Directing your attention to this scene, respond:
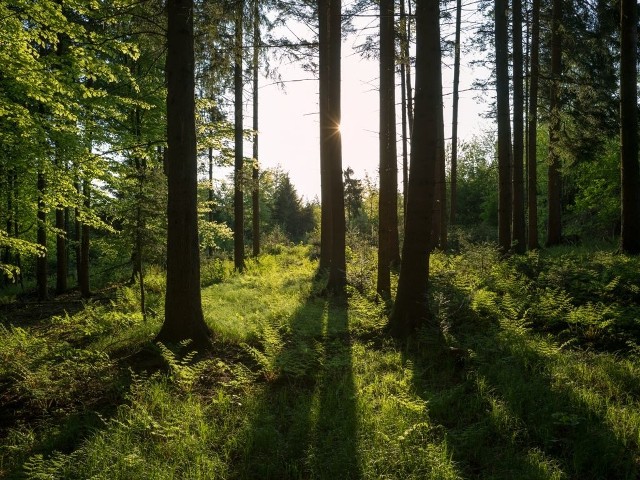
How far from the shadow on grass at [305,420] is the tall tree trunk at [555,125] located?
36.3 feet

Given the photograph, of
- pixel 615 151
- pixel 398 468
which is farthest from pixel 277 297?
pixel 615 151

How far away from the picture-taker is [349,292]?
9.95 metres

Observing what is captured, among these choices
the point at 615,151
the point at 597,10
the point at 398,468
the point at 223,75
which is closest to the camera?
the point at 398,468

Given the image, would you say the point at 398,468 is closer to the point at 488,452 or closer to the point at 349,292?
the point at 488,452

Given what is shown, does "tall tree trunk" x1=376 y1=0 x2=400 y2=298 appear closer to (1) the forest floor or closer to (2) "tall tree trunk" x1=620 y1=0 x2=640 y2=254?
(1) the forest floor

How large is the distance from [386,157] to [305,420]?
284 inches

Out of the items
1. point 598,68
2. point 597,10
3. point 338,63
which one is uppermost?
point 597,10

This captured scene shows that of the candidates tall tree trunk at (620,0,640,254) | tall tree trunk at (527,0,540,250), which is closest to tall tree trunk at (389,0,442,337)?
tall tree trunk at (620,0,640,254)

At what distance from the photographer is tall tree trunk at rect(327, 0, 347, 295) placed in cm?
1030

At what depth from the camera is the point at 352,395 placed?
4426mm

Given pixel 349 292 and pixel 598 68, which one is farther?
pixel 598 68

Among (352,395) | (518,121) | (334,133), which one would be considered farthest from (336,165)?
(352,395)

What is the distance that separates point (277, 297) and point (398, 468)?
7.31 meters

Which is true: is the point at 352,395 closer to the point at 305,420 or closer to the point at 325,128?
the point at 305,420
